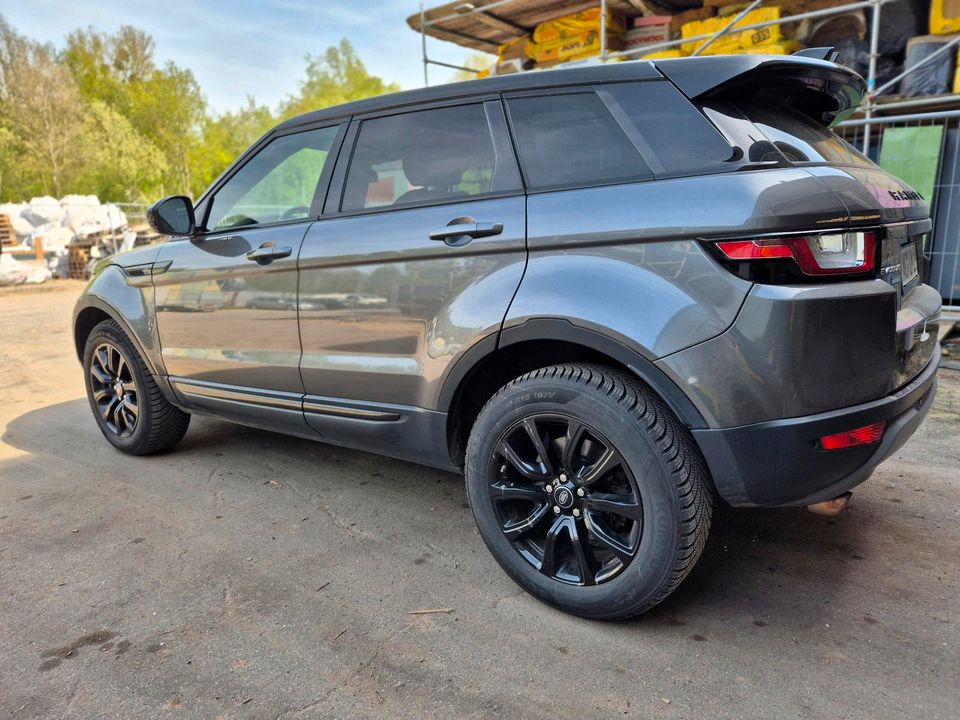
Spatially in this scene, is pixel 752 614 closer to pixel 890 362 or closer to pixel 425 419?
pixel 890 362

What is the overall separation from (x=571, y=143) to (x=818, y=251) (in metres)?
0.92

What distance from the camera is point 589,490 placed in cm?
224

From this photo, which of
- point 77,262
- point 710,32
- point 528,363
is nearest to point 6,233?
point 77,262

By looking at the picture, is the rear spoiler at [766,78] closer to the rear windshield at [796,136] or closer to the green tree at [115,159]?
the rear windshield at [796,136]

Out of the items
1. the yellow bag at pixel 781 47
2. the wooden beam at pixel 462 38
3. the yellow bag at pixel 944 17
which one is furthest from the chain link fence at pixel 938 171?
the wooden beam at pixel 462 38

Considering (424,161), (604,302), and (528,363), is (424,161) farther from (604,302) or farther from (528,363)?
(604,302)

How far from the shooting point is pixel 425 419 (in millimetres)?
2664

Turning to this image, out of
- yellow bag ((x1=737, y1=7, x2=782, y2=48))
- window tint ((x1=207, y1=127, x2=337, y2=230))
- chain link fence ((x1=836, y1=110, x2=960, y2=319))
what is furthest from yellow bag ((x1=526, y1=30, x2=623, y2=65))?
window tint ((x1=207, y1=127, x2=337, y2=230))

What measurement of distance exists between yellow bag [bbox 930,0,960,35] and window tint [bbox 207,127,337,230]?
6.27 m

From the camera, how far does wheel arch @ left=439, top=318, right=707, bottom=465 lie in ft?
6.75

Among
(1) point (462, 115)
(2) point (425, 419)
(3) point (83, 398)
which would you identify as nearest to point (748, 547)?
(2) point (425, 419)

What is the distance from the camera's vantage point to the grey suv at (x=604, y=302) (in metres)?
1.92

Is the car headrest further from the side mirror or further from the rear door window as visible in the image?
the side mirror

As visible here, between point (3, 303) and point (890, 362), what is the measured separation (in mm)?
14772
